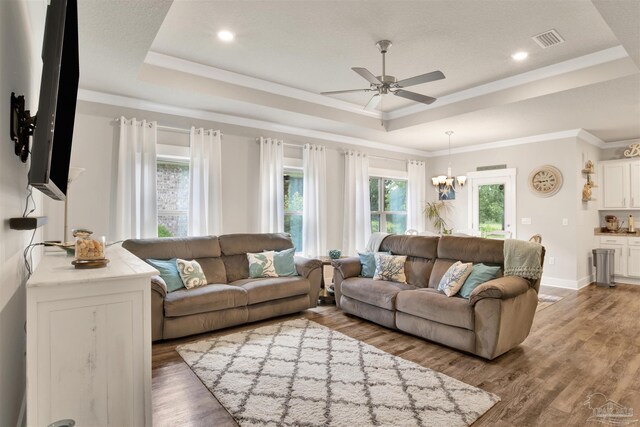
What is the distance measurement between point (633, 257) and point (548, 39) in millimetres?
4954

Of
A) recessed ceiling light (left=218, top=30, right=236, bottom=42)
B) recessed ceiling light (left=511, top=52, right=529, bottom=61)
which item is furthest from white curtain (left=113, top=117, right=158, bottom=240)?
recessed ceiling light (left=511, top=52, right=529, bottom=61)

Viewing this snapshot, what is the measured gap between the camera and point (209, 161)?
4.66 m

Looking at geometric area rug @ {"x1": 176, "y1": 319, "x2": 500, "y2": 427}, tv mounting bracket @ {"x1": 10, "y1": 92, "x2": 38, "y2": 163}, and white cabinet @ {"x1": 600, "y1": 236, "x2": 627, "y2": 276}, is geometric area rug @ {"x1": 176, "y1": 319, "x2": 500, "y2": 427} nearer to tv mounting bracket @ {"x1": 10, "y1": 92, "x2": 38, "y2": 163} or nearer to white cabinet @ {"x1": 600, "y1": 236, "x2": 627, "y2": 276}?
tv mounting bracket @ {"x1": 10, "y1": 92, "x2": 38, "y2": 163}

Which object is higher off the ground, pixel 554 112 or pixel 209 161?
pixel 554 112

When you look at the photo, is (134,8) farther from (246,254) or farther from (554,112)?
(554,112)

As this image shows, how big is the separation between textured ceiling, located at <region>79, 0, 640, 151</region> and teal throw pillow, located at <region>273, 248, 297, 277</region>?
6.34ft

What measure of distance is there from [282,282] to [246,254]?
2.37 feet

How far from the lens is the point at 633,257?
604cm

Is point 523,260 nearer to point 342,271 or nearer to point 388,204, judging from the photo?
point 342,271

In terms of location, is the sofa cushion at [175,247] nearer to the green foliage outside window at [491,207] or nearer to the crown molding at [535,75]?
the crown molding at [535,75]

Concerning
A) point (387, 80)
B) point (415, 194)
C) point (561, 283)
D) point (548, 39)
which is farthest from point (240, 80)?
point (561, 283)

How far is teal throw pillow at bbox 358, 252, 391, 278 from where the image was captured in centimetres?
436

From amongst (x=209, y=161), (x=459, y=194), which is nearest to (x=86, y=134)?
(x=209, y=161)

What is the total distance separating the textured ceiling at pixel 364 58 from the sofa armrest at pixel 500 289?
214 centimetres
